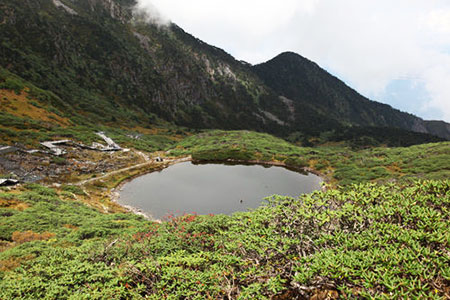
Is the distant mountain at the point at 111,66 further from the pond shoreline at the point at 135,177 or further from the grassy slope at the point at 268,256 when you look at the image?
the grassy slope at the point at 268,256

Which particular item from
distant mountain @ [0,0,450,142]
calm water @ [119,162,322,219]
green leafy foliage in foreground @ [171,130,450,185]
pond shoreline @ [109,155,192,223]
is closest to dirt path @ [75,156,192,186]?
pond shoreline @ [109,155,192,223]

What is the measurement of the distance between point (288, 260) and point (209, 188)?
104 ft

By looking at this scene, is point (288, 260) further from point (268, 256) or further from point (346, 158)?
point (346, 158)

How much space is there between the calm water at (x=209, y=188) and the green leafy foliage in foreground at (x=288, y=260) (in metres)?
15.9

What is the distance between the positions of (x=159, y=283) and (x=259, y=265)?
450cm

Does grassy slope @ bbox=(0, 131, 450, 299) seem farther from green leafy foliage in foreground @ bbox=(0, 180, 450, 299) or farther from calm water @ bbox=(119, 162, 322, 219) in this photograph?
calm water @ bbox=(119, 162, 322, 219)

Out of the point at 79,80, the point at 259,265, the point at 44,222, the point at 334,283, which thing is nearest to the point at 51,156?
the point at 44,222

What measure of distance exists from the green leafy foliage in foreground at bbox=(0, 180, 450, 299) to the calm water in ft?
52.0

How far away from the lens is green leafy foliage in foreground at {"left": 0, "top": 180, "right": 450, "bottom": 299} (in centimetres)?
766

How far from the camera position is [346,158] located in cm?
6450

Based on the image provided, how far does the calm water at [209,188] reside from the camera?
1304 inches

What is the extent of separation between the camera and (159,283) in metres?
9.38

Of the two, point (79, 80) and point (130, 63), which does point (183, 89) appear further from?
point (79, 80)

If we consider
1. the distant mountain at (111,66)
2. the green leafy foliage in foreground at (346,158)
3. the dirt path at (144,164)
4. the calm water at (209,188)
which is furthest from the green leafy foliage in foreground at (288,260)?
the distant mountain at (111,66)
